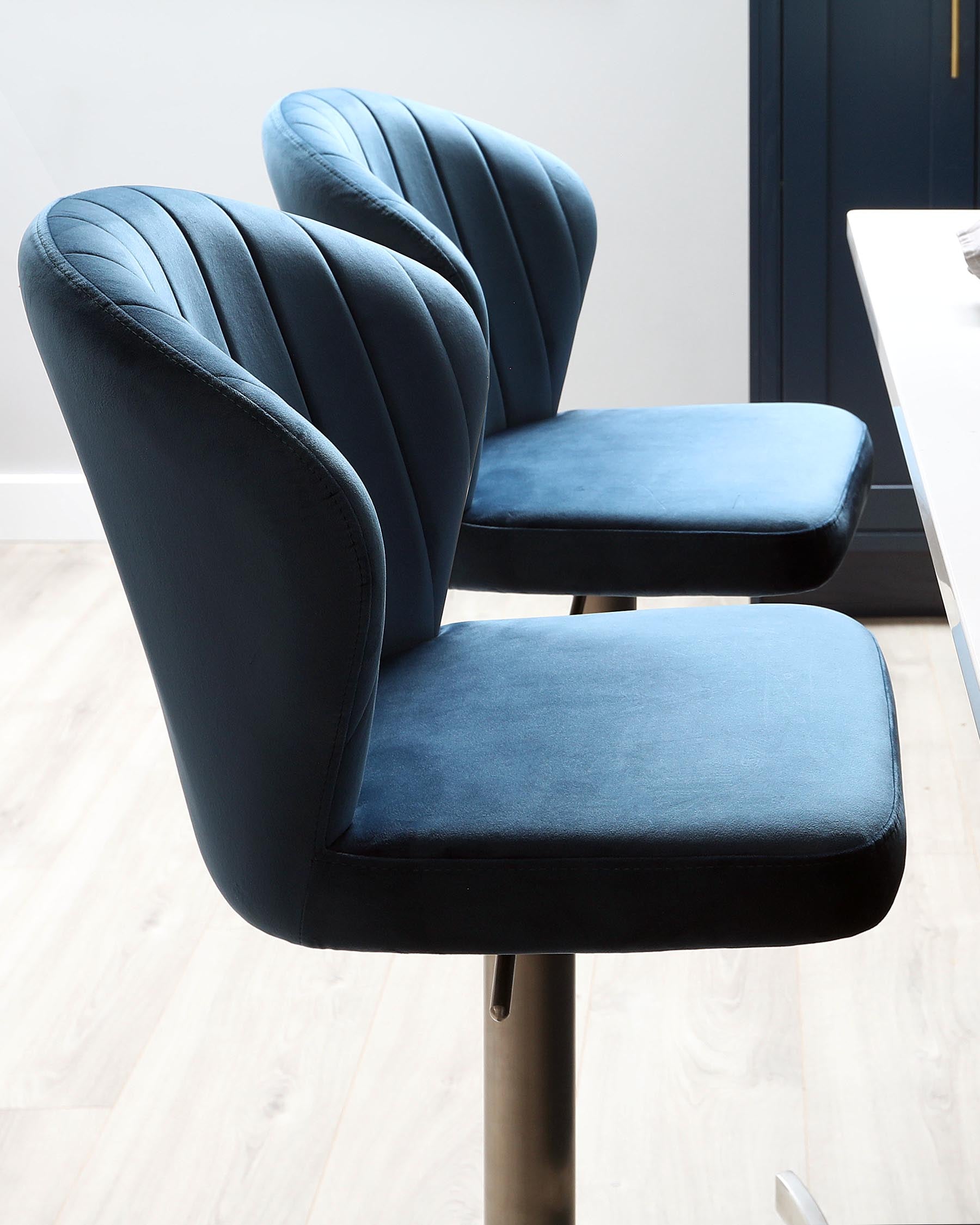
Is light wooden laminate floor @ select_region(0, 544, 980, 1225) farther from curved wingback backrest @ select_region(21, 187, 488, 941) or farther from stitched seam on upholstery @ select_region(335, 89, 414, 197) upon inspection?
stitched seam on upholstery @ select_region(335, 89, 414, 197)

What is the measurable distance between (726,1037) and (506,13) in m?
2.01

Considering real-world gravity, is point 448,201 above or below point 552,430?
above

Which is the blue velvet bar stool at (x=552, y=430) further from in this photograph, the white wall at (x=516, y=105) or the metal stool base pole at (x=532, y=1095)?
the white wall at (x=516, y=105)

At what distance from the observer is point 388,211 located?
1.22 meters

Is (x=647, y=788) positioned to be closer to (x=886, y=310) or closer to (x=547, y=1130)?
(x=547, y=1130)

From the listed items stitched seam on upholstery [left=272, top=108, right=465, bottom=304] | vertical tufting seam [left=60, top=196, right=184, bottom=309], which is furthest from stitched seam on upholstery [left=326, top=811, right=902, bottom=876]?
stitched seam on upholstery [left=272, top=108, right=465, bottom=304]

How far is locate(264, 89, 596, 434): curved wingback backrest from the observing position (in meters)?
1.46

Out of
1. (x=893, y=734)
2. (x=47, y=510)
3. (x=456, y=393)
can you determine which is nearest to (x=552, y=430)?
(x=456, y=393)

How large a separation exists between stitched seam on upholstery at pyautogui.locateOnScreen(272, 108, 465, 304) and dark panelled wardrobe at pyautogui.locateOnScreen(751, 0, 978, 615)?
1.21m

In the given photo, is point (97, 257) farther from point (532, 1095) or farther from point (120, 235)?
point (532, 1095)

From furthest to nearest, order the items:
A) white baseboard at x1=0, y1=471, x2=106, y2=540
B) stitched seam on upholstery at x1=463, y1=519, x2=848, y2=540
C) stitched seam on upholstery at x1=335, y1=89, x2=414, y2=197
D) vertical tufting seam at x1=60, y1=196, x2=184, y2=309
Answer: white baseboard at x1=0, y1=471, x2=106, y2=540
stitched seam on upholstery at x1=335, y1=89, x2=414, y2=197
stitched seam on upholstery at x1=463, y1=519, x2=848, y2=540
vertical tufting seam at x1=60, y1=196, x2=184, y2=309

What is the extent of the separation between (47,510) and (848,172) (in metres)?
1.80

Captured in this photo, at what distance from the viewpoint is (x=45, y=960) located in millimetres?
1555

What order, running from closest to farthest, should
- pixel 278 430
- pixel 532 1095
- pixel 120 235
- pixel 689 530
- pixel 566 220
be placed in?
pixel 278 430 < pixel 120 235 < pixel 532 1095 < pixel 689 530 < pixel 566 220
